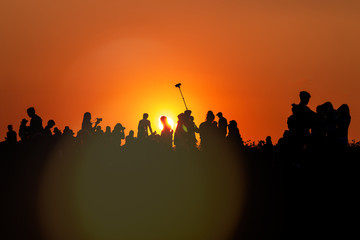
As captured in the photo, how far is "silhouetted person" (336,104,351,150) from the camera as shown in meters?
21.6

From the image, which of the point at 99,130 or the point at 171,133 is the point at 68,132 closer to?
the point at 99,130

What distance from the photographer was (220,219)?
813 inches

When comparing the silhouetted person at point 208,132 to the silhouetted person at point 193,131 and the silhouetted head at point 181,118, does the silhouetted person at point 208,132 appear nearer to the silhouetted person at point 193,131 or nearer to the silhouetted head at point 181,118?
the silhouetted person at point 193,131

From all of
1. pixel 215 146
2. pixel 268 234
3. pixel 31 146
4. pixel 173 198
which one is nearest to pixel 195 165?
pixel 215 146

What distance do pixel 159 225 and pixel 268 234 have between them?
316cm

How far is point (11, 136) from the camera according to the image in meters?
31.8

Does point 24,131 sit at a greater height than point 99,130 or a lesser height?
lesser

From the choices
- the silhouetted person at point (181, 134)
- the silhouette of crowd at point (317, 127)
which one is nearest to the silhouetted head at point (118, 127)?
the silhouetted person at point (181, 134)

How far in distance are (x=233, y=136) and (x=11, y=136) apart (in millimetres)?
9526

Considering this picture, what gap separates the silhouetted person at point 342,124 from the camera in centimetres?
2158

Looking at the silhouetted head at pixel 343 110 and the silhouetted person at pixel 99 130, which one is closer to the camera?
the silhouetted head at pixel 343 110

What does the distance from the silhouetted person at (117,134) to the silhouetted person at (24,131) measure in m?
5.08

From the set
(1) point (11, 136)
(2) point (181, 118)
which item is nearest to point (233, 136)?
(2) point (181, 118)

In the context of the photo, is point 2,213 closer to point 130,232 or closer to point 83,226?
point 83,226
